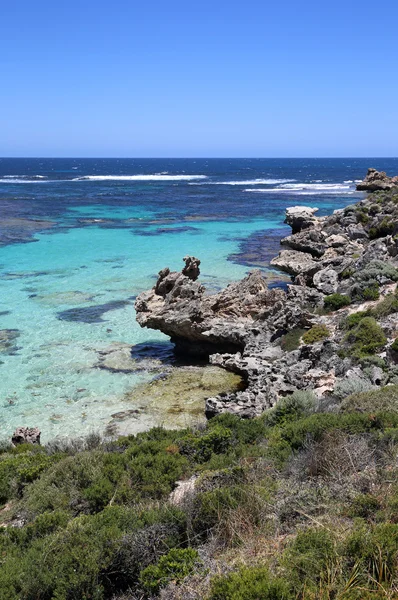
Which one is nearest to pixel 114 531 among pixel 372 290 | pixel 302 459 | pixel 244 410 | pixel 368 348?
pixel 302 459

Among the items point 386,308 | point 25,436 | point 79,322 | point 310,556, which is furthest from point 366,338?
point 79,322

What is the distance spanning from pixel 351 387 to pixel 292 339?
16.7ft

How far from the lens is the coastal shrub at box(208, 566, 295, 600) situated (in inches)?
183

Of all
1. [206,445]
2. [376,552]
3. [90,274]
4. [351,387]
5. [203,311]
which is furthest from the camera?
[90,274]

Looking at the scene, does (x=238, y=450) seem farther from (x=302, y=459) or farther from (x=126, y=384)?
(x=126, y=384)

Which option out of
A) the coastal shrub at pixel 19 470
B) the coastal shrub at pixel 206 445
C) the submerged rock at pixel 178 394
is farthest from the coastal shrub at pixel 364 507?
the submerged rock at pixel 178 394

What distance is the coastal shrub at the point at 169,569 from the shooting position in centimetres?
542

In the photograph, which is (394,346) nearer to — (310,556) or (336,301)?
(336,301)

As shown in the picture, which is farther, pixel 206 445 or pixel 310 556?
pixel 206 445

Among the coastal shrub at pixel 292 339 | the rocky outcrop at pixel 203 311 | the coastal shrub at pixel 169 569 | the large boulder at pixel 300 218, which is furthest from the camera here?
the large boulder at pixel 300 218

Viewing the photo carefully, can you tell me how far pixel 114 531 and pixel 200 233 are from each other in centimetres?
4079

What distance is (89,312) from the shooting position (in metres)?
22.9

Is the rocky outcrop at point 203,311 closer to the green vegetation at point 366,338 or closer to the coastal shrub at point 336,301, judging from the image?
the coastal shrub at point 336,301

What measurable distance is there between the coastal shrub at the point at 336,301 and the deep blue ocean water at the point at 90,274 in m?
6.01
